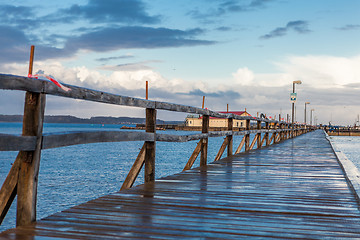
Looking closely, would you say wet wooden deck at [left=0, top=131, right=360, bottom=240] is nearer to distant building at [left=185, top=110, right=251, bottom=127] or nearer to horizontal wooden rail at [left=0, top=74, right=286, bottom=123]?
horizontal wooden rail at [left=0, top=74, right=286, bottom=123]

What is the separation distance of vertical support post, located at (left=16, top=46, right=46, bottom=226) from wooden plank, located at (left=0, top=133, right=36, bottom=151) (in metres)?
0.06

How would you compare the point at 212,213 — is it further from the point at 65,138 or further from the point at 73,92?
the point at 73,92

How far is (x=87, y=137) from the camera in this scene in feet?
13.9

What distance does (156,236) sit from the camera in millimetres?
3012

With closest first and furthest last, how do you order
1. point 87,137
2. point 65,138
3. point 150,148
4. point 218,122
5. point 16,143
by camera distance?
point 16,143 < point 65,138 < point 87,137 < point 150,148 < point 218,122

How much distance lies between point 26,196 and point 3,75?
1017 mm

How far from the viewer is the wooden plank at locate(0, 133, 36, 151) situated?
3.03 metres

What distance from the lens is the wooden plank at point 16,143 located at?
3.03 meters

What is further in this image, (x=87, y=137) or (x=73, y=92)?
(x=87, y=137)

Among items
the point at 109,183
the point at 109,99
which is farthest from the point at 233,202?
the point at 109,183

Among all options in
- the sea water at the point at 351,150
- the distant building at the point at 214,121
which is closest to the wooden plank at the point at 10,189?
the sea water at the point at 351,150

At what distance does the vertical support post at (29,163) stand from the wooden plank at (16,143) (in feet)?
0.20

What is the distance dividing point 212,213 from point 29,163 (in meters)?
1.75

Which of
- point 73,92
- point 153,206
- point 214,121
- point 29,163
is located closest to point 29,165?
point 29,163
